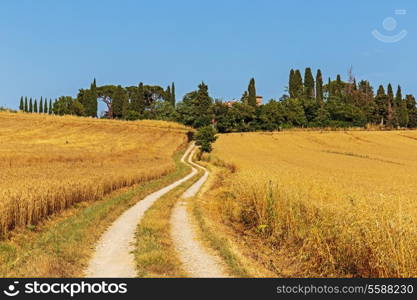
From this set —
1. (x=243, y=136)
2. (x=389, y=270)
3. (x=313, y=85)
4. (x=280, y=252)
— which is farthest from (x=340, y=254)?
(x=313, y=85)

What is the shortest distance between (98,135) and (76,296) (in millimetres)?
76597

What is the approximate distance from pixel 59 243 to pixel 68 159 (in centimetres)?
3446

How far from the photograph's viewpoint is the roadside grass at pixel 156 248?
392 inches

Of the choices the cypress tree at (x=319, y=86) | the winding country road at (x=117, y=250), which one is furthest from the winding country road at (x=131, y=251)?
the cypress tree at (x=319, y=86)

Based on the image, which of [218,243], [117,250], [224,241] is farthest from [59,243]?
[224,241]

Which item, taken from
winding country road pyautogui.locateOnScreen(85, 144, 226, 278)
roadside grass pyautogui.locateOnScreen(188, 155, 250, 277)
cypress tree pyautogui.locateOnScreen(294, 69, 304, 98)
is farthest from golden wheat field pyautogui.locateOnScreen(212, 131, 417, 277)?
cypress tree pyautogui.locateOnScreen(294, 69, 304, 98)

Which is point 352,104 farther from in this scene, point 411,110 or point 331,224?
point 331,224

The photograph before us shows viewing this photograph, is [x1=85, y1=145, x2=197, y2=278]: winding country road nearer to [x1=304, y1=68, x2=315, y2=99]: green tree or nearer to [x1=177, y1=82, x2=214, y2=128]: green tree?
[x1=177, y1=82, x2=214, y2=128]: green tree

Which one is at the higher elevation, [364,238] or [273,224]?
[364,238]

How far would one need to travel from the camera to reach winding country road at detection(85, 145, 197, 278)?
10172 mm

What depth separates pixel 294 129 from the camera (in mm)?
109438

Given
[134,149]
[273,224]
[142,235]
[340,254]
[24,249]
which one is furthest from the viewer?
[134,149]

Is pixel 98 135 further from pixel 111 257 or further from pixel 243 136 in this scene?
pixel 111 257

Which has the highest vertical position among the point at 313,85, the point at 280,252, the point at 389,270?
the point at 313,85
